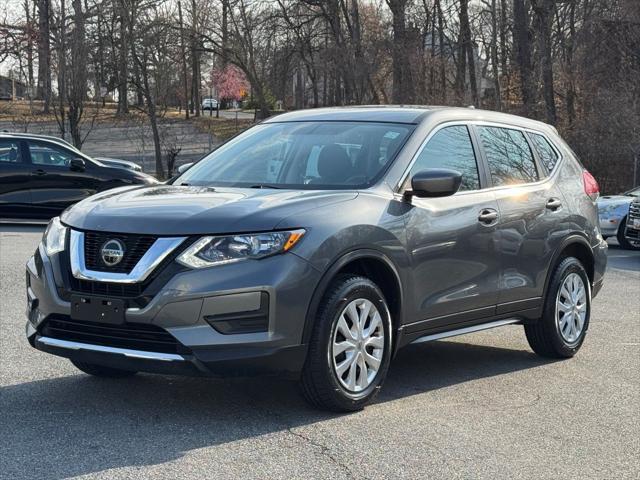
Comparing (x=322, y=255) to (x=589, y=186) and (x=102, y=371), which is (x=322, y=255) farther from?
(x=589, y=186)

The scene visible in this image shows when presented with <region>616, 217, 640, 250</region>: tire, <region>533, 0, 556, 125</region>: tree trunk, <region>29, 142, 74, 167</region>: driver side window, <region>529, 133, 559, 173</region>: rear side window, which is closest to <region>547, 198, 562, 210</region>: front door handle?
<region>529, 133, 559, 173</region>: rear side window

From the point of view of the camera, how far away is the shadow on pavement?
472 centimetres

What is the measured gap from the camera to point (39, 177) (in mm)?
17859

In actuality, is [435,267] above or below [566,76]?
below

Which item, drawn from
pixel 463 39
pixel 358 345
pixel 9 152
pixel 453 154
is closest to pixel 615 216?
pixel 9 152

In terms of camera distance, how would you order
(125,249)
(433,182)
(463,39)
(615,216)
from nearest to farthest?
(125,249) → (433,182) → (615,216) → (463,39)

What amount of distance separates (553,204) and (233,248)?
3.01 metres

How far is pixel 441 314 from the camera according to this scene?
6.29 m

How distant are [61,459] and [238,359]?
1003 mm

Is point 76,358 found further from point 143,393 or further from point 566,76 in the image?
point 566,76

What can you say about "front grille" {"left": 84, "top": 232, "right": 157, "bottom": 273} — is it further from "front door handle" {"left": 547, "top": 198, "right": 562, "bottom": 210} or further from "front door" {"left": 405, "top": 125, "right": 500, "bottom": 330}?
"front door handle" {"left": 547, "top": 198, "right": 562, "bottom": 210}

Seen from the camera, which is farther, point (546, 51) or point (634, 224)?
point (546, 51)

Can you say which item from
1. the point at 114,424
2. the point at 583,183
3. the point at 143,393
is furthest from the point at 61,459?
the point at 583,183

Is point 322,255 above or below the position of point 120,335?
above
